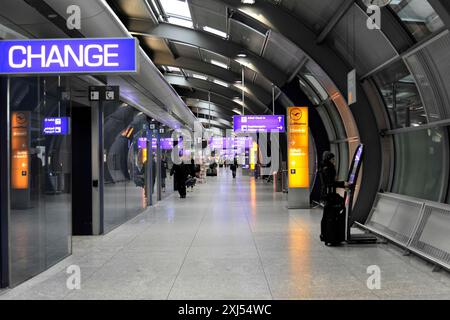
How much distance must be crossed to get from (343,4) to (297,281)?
16.5ft

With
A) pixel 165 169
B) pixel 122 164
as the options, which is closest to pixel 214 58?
pixel 165 169

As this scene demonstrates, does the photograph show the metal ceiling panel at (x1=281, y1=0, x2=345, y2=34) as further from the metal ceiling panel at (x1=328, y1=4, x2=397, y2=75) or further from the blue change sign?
the blue change sign

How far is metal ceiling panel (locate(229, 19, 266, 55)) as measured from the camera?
41.3 ft

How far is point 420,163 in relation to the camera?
29.1ft

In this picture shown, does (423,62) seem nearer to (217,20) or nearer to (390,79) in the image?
(390,79)

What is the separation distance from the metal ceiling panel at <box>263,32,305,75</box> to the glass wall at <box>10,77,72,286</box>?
642 cm

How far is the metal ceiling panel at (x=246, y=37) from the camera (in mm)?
12588

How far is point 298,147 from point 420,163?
5.62 m

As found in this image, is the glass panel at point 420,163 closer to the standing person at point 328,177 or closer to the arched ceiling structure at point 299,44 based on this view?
the arched ceiling structure at point 299,44

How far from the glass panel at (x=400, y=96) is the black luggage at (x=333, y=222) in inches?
83.0

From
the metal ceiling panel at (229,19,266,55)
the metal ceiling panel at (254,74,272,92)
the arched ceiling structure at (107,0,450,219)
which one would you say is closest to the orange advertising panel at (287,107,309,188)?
the arched ceiling structure at (107,0,450,219)

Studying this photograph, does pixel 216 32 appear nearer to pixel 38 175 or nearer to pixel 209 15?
pixel 209 15
